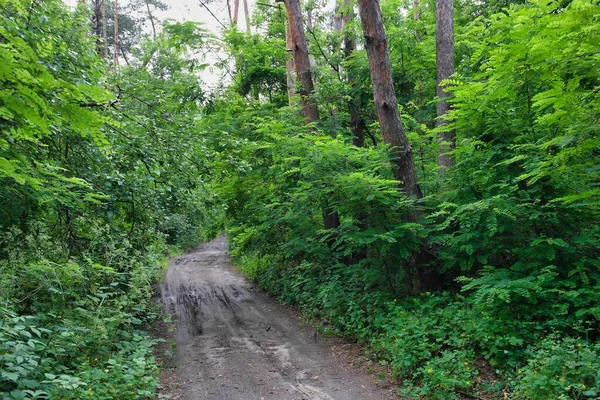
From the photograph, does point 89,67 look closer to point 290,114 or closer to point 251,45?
point 290,114

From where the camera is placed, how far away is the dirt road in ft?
19.7

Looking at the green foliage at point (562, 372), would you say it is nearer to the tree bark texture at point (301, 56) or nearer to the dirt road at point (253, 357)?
the dirt road at point (253, 357)

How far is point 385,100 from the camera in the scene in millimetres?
8023

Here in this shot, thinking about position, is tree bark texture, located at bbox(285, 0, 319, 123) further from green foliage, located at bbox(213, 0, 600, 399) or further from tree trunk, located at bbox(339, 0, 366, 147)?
green foliage, located at bbox(213, 0, 600, 399)

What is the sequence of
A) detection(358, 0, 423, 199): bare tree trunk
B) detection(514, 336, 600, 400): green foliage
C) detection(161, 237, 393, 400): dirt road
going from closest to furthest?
1. detection(514, 336, 600, 400): green foliage
2. detection(161, 237, 393, 400): dirt road
3. detection(358, 0, 423, 199): bare tree trunk

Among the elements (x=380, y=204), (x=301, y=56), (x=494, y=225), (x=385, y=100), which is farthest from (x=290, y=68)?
(x=494, y=225)

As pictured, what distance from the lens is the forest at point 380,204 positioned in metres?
4.54

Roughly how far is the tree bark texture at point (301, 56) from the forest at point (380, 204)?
12.9 inches

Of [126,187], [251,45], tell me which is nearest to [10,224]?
[126,187]

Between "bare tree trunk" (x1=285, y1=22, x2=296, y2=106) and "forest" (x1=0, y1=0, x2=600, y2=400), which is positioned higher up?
"bare tree trunk" (x1=285, y1=22, x2=296, y2=106)

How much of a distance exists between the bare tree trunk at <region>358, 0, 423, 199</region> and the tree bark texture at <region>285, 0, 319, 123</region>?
12.2 ft

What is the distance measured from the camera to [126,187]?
24.1ft

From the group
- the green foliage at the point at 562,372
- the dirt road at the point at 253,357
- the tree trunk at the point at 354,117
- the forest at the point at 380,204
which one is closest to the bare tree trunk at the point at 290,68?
the forest at the point at 380,204

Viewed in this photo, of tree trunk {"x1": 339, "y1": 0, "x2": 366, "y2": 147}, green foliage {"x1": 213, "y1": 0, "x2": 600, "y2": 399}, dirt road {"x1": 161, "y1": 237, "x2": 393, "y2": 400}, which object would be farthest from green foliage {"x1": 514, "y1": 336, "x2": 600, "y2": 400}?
tree trunk {"x1": 339, "y1": 0, "x2": 366, "y2": 147}
